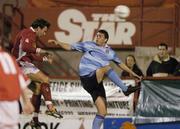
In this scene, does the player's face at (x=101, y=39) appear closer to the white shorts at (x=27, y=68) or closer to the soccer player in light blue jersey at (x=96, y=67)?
the soccer player in light blue jersey at (x=96, y=67)

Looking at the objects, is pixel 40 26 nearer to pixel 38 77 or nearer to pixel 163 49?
pixel 38 77

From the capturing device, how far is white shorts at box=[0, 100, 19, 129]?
7430 mm

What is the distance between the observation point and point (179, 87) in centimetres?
1324

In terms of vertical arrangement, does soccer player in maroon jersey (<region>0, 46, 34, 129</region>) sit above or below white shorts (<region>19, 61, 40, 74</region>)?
below

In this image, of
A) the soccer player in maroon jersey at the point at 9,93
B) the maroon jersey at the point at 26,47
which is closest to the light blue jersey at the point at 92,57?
the maroon jersey at the point at 26,47

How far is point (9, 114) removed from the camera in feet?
24.5

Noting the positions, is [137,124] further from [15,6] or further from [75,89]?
[15,6]

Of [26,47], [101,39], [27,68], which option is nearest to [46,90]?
[27,68]

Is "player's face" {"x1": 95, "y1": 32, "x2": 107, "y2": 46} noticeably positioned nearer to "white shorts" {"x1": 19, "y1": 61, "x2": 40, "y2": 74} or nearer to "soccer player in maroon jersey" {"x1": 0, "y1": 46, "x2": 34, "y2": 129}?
"white shorts" {"x1": 19, "y1": 61, "x2": 40, "y2": 74}

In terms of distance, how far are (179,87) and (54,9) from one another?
16.4ft

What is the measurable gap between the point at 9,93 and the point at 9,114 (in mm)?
219

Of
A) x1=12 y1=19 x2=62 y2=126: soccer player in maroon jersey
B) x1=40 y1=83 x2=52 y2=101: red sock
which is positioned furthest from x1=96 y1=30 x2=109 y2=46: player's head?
x1=40 y1=83 x2=52 y2=101: red sock

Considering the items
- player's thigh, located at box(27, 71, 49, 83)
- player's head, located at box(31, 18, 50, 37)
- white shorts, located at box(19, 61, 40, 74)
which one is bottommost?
player's thigh, located at box(27, 71, 49, 83)

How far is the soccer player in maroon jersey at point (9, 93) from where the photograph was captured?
7426mm
